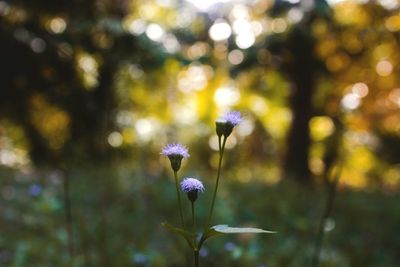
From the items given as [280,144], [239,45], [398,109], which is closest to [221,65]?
[239,45]

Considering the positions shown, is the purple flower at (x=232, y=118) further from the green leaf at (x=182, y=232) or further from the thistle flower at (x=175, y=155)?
the green leaf at (x=182, y=232)

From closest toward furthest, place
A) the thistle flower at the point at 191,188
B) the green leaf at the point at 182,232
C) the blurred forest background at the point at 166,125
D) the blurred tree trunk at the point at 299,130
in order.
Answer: the green leaf at the point at 182,232, the thistle flower at the point at 191,188, the blurred forest background at the point at 166,125, the blurred tree trunk at the point at 299,130

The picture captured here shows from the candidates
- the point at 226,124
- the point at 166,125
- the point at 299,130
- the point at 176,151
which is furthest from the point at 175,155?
the point at 166,125

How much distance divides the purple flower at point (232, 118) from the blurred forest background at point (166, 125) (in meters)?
1.30

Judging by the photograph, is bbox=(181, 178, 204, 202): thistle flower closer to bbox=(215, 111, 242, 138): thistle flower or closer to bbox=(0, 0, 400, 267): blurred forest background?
bbox=(215, 111, 242, 138): thistle flower

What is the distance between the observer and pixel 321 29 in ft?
25.9

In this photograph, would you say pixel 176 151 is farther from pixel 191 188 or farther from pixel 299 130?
pixel 299 130

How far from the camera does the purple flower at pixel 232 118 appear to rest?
4.67 feet

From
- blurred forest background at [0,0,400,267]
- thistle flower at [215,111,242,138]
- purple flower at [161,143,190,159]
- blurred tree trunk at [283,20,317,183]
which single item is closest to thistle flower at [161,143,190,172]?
purple flower at [161,143,190,159]

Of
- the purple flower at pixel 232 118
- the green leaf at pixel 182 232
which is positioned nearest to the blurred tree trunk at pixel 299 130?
the purple flower at pixel 232 118

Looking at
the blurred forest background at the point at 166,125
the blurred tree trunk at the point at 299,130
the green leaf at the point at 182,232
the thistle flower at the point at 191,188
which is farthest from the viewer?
the blurred tree trunk at the point at 299,130

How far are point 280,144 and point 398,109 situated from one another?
17.9 feet

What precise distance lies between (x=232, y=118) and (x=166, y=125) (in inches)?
450

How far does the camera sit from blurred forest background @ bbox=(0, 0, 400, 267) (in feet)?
13.7
